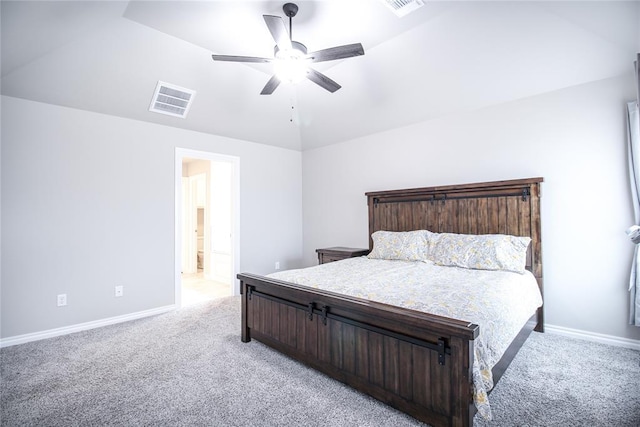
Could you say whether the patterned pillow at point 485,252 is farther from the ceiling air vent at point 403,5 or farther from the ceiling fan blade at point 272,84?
the ceiling fan blade at point 272,84

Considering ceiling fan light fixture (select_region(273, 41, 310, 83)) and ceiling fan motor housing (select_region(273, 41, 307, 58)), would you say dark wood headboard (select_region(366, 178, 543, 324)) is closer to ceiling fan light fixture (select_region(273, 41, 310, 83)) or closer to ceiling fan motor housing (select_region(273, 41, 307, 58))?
ceiling fan light fixture (select_region(273, 41, 310, 83))

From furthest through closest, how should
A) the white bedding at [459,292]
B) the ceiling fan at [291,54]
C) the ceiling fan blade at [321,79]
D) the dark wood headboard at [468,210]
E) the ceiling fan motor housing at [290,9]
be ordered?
the dark wood headboard at [468,210] < the ceiling fan blade at [321,79] < the ceiling fan motor housing at [290,9] < the ceiling fan at [291,54] < the white bedding at [459,292]

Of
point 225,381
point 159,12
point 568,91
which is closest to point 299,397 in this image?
point 225,381

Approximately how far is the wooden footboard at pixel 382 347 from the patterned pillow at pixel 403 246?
5.28 feet

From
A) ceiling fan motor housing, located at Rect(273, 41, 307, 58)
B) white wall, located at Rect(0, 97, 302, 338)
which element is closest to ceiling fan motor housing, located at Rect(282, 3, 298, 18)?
ceiling fan motor housing, located at Rect(273, 41, 307, 58)

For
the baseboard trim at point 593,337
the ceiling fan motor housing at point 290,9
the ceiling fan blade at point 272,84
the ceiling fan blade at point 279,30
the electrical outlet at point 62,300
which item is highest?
the ceiling fan motor housing at point 290,9

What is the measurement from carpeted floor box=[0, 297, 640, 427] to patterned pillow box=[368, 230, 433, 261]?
51.2 inches

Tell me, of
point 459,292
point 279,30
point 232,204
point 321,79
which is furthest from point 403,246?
point 232,204

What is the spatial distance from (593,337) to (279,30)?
3.85 m

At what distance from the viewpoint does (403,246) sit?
359 cm

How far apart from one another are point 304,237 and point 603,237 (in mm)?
4084

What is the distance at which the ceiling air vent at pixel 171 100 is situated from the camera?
3.49 m

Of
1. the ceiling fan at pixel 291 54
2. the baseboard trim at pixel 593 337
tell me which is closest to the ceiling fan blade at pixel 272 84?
the ceiling fan at pixel 291 54

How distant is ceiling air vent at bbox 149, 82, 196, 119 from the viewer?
3494mm
